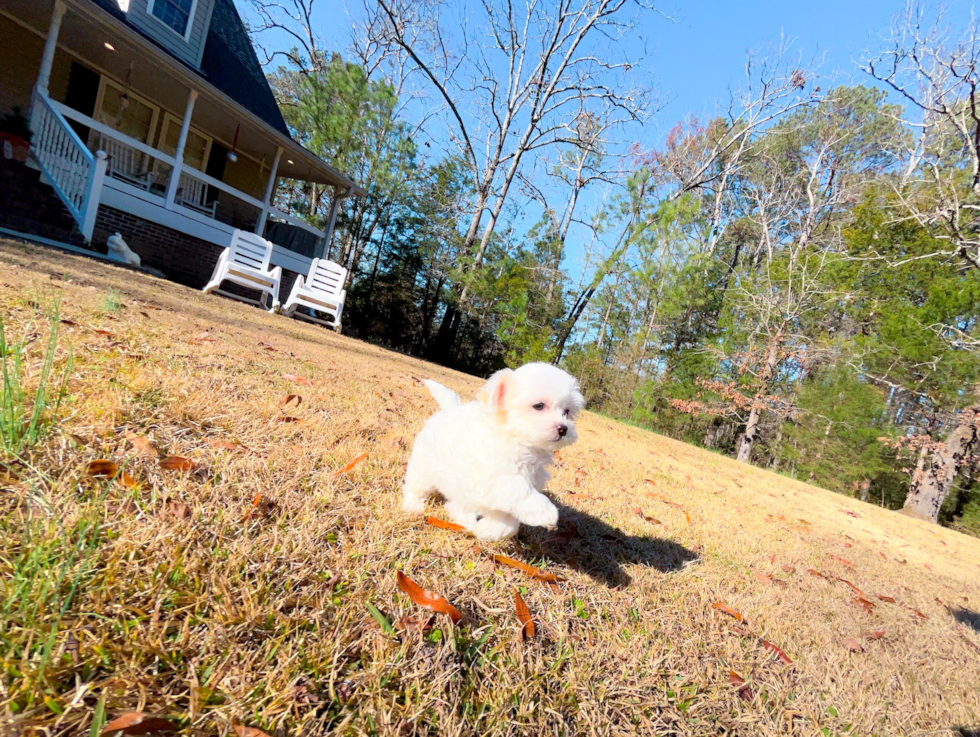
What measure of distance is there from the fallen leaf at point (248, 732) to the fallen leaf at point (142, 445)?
1.12 meters

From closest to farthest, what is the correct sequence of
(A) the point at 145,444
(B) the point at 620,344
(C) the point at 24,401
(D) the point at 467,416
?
1. (C) the point at 24,401
2. (A) the point at 145,444
3. (D) the point at 467,416
4. (B) the point at 620,344

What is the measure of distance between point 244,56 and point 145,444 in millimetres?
18644

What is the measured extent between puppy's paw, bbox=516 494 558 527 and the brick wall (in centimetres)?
1039

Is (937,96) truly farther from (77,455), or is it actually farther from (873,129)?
(873,129)

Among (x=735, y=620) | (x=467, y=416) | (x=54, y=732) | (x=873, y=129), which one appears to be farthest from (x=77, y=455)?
(x=873, y=129)

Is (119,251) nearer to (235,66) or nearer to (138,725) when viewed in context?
(235,66)

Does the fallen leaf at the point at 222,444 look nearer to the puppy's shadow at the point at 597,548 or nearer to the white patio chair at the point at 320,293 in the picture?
the puppy's shadow at the point at 597,548

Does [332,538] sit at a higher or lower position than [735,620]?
higher

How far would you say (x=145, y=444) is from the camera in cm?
170

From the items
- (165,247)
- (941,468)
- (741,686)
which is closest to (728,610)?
(741,686)

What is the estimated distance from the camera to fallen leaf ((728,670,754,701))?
1.64m

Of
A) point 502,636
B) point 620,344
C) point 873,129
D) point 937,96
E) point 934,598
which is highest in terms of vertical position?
point 873,129

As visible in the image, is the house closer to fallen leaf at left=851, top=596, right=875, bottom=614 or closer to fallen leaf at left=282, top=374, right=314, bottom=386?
fallen leaf at left=282, top=374, right=314, bottom=386

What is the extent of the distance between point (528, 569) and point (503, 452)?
50 cm
